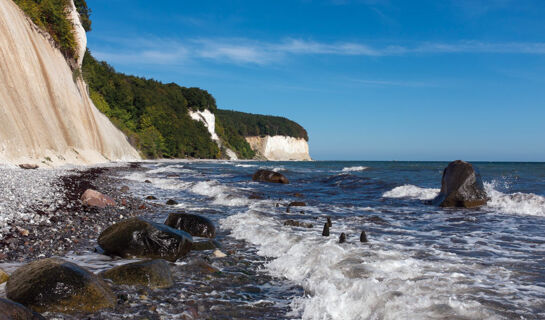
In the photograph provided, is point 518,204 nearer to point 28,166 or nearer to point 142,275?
point 142,275

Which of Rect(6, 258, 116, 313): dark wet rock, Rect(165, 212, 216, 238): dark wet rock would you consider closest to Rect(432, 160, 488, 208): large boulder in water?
Rect(165, 212, 216, 238): dark wet rock

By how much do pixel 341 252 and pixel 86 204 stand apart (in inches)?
295

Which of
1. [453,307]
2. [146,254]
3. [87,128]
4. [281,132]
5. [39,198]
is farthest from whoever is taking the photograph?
[281,132]

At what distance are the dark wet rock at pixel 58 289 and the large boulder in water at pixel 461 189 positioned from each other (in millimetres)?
12311

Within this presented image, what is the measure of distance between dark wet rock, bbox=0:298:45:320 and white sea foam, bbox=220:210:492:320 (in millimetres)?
2565

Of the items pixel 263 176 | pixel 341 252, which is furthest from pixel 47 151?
pixel 341 252

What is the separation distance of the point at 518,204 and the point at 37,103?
→ 2611cm

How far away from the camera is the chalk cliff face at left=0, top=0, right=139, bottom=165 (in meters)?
18.0

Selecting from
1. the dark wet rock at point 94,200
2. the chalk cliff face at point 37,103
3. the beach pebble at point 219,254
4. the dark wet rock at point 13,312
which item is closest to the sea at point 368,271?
the beach pebble at point 219,254

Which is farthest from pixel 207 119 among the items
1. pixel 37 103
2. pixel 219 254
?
pixel 219 254

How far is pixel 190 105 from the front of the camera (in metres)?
99.1

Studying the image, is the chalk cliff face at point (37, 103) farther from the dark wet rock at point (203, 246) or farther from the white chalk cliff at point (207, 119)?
the white chalk cliff at point (207, 119)

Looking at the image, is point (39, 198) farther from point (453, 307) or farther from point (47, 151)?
point (47, 151)

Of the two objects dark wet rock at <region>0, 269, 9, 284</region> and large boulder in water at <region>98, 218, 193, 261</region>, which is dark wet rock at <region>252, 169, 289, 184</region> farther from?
dark wet rock at <region>0, 269, 9, 284</region>
